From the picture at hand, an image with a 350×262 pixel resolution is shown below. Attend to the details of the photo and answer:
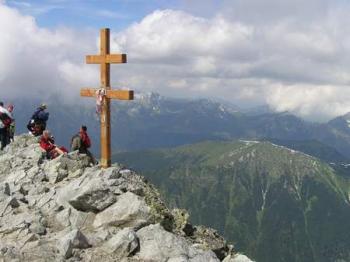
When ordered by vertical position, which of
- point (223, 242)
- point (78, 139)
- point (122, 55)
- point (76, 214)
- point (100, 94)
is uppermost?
point (122, 55)

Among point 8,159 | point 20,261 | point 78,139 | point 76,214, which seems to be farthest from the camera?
point 8,159

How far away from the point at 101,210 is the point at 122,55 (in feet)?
22.6

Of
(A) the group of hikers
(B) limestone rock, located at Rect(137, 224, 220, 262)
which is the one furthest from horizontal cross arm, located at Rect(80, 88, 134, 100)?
(B) limestone rock, located at Rect(137, 224, 220, 262)

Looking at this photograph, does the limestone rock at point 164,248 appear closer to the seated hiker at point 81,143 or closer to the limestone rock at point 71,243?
the limestone rock at point 71,243

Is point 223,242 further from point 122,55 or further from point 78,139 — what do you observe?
point 78,139

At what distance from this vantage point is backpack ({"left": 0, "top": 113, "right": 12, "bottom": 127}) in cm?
3697

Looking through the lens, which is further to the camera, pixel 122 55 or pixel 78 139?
pixel 78 139

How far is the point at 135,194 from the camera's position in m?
20.4

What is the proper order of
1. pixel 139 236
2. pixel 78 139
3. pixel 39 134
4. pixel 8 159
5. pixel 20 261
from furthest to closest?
pixel 39 134 < pixel 8 159 < pixel 78 139 < pixel 139 236 < pixel 20 261

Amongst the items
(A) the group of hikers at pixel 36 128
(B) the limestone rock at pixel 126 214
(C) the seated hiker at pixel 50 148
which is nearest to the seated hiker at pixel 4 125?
(A) the group of hikers at pixel 36 128

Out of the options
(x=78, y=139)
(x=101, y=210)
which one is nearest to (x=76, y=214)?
(x=101, y=210)

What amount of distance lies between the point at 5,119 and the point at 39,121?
104 inches

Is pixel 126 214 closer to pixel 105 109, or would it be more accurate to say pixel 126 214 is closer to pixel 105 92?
pixel 105 109

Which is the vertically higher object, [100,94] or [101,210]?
[100,94]
